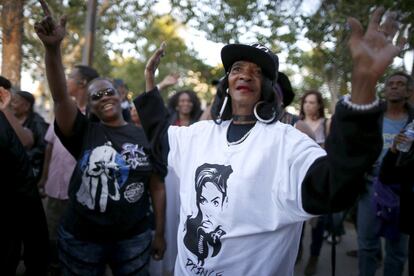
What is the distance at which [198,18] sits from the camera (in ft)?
18.3

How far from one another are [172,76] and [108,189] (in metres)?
1.01

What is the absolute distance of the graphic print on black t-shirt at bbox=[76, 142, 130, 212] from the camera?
2432 mm

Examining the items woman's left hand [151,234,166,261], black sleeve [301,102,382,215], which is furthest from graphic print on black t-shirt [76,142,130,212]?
black sleeve [301,102,382,215]

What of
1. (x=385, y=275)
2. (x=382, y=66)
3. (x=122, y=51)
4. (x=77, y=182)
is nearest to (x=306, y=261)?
(x=385, y=275)

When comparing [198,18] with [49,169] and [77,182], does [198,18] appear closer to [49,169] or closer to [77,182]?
[49,169]

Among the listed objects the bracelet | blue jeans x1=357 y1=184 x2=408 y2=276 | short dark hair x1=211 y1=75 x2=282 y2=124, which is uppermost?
short dark hair x1=211 y1=75 x2=282 y2=124

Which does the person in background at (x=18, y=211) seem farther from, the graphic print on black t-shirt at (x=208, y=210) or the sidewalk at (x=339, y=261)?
the sidewalk at (x=339, y=261)

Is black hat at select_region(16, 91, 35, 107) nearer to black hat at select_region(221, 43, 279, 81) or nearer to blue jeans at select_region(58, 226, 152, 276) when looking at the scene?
blue jeans at select_region(58, 226, 152, 276)

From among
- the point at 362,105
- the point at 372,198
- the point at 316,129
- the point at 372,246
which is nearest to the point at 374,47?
the point at 362,105

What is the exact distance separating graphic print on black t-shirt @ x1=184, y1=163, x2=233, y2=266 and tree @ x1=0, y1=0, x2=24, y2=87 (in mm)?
3556

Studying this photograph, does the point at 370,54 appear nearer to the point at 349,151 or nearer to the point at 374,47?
the point at 374,47

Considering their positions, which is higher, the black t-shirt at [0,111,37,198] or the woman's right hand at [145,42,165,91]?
the woman's right hand at [145,42,165,91]

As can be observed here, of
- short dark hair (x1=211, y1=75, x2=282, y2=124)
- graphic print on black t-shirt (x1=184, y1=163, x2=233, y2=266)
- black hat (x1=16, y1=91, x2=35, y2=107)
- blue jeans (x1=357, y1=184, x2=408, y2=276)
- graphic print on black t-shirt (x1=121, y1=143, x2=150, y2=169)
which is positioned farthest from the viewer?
black hat (x1=16, y1=91, x2=35, y2=107)

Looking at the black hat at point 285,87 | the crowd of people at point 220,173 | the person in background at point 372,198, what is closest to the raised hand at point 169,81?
the crowd of people at point 220,173
